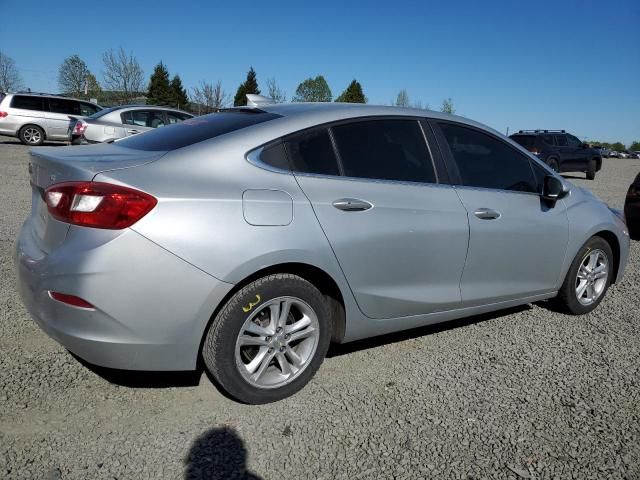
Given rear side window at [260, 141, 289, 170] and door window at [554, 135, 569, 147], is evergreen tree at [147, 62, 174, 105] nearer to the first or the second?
door window at [554, 135, 569, 147]

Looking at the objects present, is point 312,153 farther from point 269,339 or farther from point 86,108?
point 86,108

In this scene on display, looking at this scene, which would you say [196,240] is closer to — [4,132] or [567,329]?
[567,329]

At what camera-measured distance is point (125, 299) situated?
227 centimetres

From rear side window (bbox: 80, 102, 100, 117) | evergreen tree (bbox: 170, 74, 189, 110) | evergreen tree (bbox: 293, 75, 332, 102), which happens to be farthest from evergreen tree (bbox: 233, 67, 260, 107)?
rear side window (bbox: 80, 102, 100, 117)

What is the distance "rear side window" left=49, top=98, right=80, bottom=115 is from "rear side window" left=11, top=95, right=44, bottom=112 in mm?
307

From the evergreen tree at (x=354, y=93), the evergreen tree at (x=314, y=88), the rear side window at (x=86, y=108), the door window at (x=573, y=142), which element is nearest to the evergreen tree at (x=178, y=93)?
the evergreen tree at (x=354, y=93)

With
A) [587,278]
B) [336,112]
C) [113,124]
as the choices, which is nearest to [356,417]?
[336,112]

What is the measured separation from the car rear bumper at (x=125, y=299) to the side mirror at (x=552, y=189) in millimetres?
2551

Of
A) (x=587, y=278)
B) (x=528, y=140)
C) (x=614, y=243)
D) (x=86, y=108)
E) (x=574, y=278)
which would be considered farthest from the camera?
(x=528, y=140)

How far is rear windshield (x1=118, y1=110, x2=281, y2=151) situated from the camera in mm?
2814

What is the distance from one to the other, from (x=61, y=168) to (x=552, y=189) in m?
3.19

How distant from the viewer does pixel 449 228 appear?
3.21 m

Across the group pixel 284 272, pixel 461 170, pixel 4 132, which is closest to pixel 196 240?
pixel 284 272

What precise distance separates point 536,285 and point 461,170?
1108 mm
